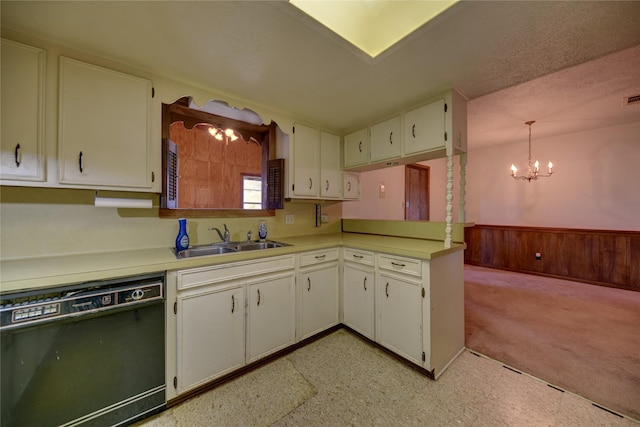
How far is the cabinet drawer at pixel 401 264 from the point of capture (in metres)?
1.74

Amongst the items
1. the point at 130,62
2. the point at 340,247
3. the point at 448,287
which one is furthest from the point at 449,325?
the point at 130,62

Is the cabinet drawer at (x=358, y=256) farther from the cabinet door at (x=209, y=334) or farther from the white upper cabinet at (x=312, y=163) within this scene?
the cabinet door at (x=209, y=334)

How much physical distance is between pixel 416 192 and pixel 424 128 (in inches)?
118

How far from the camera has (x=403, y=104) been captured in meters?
2.17

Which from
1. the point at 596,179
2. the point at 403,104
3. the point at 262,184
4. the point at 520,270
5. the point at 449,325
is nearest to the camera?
the point at 449,325

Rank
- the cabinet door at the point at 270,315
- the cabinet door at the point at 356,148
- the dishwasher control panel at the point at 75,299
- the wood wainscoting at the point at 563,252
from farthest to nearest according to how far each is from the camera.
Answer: the wood wainscoting at the point at 563,252 < the cabinet door at the point at 356,148 < the cabinet door at the point at 270,315 < the dishwasher control panel at the point at 75,299

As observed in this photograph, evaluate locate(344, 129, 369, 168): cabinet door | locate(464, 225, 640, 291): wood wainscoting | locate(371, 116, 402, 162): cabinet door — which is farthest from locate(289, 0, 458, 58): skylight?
locate(464, 225, 640, 291): wood wainscoting

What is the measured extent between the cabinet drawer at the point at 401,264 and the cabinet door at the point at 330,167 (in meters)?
1.04

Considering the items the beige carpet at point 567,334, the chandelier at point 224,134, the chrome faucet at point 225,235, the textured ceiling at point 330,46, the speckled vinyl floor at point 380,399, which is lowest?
the speckled vinyl floor at point 380,399

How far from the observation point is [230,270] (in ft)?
5.49

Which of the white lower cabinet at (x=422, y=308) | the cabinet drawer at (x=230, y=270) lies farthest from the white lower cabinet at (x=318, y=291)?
the white lower cabinet at (x=422, y=308)

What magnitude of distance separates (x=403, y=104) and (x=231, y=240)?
2.08m

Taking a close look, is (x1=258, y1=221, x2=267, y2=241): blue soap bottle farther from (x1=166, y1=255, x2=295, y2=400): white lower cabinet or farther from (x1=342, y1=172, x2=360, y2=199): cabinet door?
(x1=342, y1=172, x2=360, y2=199): cabinet door

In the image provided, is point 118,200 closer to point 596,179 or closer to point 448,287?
point 448,287
